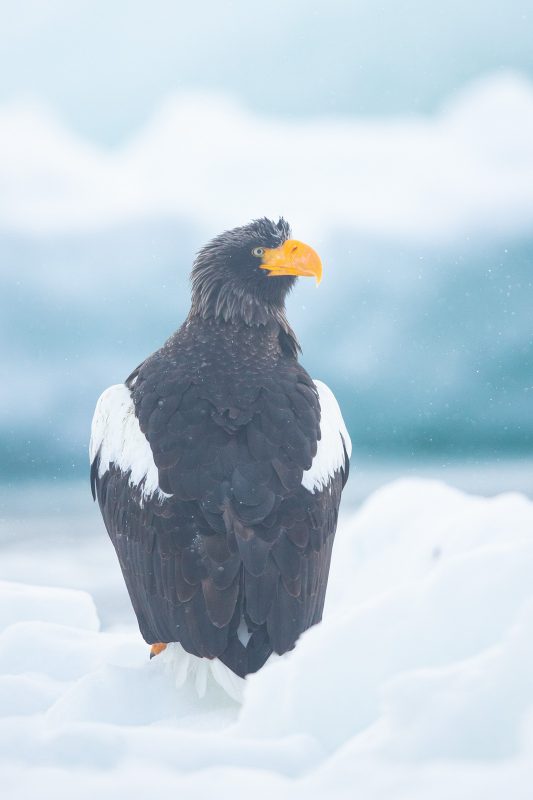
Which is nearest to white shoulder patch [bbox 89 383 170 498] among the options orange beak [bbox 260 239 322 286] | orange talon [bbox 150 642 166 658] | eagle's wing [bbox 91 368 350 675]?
eagle's wing [bbox 91 368 350 675]

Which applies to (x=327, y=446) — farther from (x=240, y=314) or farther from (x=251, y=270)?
(x=251, y=270)

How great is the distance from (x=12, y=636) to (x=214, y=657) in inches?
44.0

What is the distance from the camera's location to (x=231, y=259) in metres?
3.39

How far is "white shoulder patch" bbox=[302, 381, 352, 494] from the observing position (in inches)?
111

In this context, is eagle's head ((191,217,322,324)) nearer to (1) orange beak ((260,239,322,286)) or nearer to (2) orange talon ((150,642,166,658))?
(1) orange beak ((260,239,322,286))

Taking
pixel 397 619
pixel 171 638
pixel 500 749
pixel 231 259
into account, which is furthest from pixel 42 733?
pixel 231 259

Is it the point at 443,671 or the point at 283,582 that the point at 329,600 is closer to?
the point at 283,582

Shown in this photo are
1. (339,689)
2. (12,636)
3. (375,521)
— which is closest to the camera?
(339,689)

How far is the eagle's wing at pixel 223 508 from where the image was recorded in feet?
8.40

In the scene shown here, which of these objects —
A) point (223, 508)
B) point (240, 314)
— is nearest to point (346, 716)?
point (223, 508)

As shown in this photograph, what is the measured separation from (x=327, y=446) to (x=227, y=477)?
44cm

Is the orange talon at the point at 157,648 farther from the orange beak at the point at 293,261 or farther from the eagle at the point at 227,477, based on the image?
the orange beak at the point at 293,261

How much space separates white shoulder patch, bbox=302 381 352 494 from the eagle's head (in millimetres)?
406

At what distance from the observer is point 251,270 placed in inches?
133
